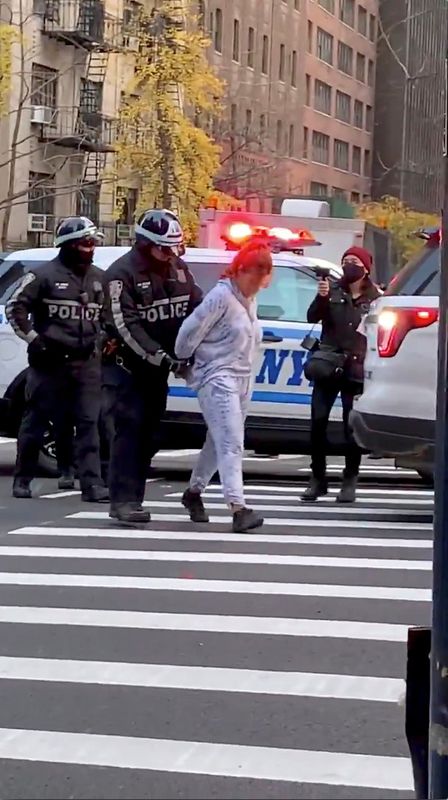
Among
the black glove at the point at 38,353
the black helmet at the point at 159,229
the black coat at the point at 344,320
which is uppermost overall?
the black helmet at the point at 159,229

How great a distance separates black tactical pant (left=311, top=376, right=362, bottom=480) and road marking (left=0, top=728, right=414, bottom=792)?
5.55 metres

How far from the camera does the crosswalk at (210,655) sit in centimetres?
456

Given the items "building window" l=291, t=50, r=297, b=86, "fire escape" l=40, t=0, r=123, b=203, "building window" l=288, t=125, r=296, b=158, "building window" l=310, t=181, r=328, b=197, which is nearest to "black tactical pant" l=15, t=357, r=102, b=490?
"building window" l=291, t=50, r=297, b=86

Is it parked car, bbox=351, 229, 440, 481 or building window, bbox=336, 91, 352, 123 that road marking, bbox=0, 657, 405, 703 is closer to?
parked car, bbox=351, 229, 440, 481

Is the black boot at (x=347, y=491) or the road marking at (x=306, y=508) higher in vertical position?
the black boot at (x=347, y=491)

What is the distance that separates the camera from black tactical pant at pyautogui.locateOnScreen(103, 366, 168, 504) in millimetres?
8992

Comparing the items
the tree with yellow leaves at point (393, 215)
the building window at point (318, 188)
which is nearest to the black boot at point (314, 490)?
the building window at point (318, 188)

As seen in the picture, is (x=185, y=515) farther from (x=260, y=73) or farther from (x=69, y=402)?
(x=260, y=73)

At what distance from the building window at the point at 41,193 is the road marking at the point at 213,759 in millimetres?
35668

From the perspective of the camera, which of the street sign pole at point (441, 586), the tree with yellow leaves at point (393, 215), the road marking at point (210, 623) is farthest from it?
the tree with yellow leaves at point (393, 215)

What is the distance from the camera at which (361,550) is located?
837 centimetres

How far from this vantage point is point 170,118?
3522cm

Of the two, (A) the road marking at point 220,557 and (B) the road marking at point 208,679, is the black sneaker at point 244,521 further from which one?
(B) the road marking at point 208,679

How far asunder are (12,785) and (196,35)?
92.4ft
